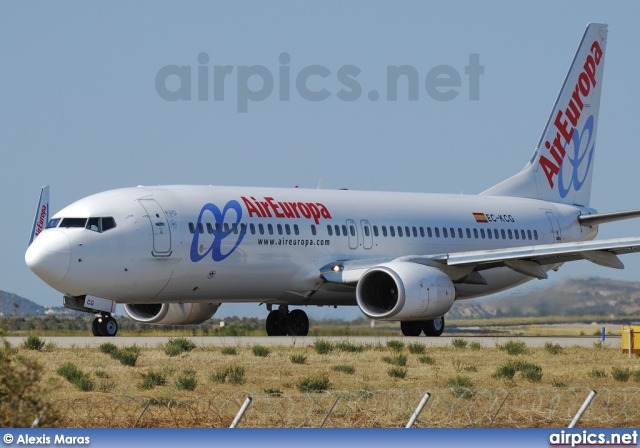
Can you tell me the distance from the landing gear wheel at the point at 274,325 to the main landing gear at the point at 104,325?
580cm

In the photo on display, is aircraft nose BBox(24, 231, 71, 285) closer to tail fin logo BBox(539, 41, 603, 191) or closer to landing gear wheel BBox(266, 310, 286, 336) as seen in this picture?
landing gear wheel BBox(266, 310, 286, 336)

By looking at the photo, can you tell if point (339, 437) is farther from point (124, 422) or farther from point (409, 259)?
point (409, 259)

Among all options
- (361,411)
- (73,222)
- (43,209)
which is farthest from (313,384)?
(43,209)

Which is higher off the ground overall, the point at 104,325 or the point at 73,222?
the point at 73,222

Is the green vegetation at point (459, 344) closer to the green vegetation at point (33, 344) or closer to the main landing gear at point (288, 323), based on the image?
the main landing gear at point (288, 323)

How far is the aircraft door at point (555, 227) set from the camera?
3991cm

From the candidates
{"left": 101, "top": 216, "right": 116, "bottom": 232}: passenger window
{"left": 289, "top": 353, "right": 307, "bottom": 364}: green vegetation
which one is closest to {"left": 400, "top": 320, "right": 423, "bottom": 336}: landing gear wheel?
{"left": 101, "top": 216, "right": 116, "bottom": 232}: passenger window

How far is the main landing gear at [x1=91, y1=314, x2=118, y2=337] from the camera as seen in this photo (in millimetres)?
30078

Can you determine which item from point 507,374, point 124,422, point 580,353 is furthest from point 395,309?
point 124,422

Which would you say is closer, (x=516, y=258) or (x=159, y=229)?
(x=159, y=229)

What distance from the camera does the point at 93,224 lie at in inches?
1129

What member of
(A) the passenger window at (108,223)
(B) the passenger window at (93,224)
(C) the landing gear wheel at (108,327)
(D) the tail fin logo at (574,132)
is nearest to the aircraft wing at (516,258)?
(C) the landing gear wheel at (108,327)

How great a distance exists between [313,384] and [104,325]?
39.5ft

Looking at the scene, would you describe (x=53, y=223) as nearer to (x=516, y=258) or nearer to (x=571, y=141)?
(x=516, y=258)
